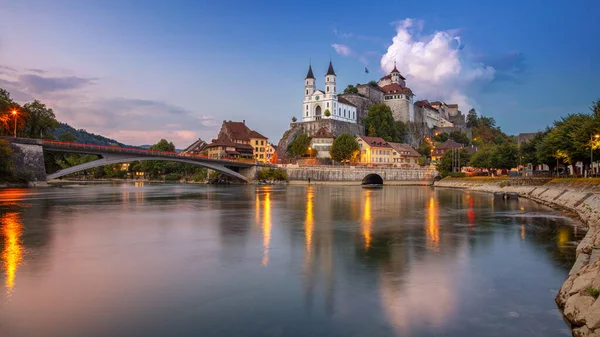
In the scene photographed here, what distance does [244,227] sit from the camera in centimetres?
2380

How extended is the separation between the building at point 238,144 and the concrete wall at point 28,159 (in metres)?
51.4

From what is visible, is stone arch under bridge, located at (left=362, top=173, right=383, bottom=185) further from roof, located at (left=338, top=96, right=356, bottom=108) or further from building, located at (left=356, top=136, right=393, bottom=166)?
roof, located at (left=338, top=96, right=356, bottom=108)

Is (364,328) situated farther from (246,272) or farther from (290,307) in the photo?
(246,272)

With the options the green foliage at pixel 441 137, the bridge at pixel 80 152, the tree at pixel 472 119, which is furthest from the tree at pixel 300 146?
the tree at pixel 472 119

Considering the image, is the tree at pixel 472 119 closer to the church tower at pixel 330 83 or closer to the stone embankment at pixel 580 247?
the church tower at pixel 330 83

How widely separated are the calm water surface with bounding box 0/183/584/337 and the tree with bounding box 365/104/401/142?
310ft

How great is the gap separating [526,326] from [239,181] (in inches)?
3597

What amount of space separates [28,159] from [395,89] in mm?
104050

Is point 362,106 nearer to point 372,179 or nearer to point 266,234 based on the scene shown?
point 372,179

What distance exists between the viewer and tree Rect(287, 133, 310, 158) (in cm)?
10250

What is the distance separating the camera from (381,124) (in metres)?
118

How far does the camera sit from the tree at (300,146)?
10250cm

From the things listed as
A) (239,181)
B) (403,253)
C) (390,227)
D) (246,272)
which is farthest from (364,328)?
(239,181)

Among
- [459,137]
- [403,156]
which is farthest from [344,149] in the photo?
[459,137]
